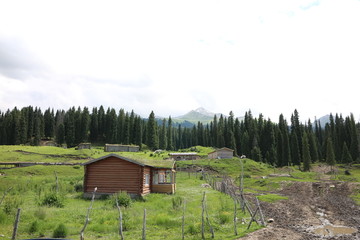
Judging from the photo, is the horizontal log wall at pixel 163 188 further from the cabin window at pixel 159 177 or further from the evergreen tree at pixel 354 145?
the evergreen tree at pixel 354 145

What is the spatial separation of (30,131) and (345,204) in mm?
112382

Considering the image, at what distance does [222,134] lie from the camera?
406ft

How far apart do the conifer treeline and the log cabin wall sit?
6676 cm

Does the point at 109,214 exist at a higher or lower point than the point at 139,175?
lower

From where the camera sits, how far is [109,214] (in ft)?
64.5

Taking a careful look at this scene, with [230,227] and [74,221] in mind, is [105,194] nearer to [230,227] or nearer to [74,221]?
[74,221]

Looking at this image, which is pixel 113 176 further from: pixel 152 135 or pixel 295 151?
pixel 295 151

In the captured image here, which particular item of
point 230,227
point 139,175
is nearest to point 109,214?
point 230,227

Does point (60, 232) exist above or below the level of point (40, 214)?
below

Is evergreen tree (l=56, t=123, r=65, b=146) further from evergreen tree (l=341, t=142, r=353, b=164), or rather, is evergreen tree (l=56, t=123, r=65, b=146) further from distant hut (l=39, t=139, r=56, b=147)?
evergreen tree (l=341, t=142, r=353, b=164)

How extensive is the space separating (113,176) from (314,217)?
2050cm

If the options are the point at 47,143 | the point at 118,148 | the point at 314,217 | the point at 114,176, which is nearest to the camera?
the point at 314,217

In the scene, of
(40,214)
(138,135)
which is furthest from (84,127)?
(40,214)

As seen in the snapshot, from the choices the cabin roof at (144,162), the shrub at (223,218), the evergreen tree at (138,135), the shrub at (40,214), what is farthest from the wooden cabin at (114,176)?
the evergreen tree at (138,135)
